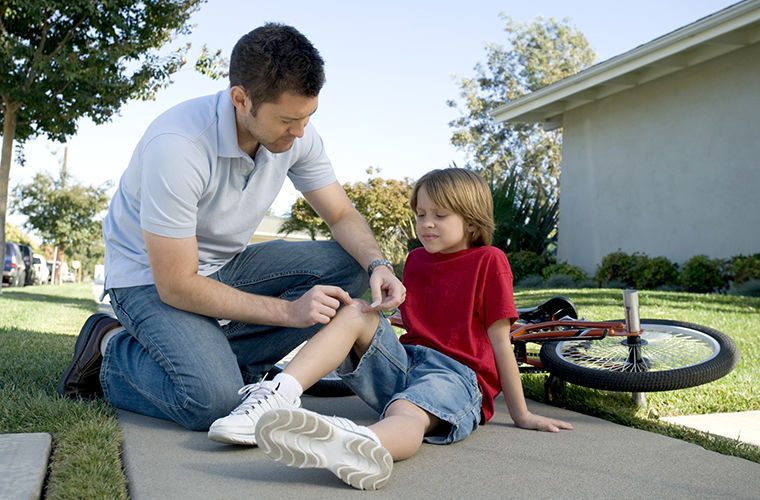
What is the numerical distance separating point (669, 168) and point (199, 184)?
1024 centimetres

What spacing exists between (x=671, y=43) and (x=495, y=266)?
924 cm

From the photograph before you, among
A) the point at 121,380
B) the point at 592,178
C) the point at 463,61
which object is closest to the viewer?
the point at 121,380

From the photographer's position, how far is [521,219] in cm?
1355

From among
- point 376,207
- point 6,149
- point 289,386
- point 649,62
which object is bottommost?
point 289,386

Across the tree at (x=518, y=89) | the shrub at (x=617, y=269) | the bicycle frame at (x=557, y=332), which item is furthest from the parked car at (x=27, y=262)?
the bicycle frame at (x=557, y=332)

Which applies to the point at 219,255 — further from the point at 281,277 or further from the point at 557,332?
the point at 557,332

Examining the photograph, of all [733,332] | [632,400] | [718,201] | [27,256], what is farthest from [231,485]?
[27,256]

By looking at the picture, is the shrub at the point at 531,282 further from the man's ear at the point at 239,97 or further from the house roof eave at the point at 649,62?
the man's ear at the point at 239,97

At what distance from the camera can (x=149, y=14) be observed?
1165 centimetres

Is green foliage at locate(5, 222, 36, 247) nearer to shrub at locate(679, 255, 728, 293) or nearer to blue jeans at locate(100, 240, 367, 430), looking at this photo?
shrub at locate(679, 255, 728, 293)

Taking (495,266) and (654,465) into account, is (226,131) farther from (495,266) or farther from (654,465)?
(654,465)

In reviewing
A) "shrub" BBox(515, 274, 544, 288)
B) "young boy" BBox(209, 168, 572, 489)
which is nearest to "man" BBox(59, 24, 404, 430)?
"young boy" BBox(209, 168, 572, 489)

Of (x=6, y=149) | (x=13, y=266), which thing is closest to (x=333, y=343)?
(x=6, y=149)

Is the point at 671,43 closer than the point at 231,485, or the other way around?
the point at 231,485
